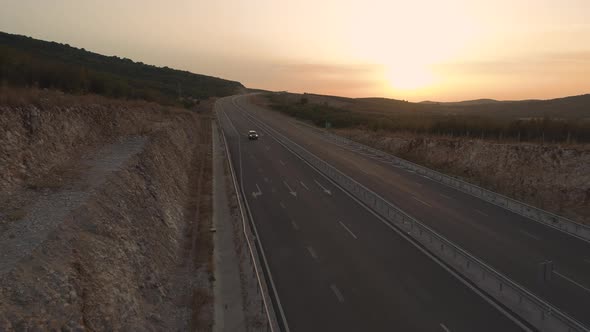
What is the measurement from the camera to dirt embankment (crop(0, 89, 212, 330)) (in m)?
9.84

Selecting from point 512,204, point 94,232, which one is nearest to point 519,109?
point 512,204

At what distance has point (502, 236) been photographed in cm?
2073

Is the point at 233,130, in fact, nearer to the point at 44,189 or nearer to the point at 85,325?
the point at 44,189

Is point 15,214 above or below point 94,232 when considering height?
above

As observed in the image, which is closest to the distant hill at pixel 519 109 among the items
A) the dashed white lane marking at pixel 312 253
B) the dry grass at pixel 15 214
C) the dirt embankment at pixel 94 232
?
the dashed white lane marking at pixel 312 253

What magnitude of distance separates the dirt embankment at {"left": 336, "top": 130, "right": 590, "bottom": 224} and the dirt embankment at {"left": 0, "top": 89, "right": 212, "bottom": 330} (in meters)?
25.0

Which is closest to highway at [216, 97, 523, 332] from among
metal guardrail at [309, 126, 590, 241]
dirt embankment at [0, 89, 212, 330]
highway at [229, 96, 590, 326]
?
highway at [229, 96, 590, 326]

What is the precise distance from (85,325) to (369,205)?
2050 cm

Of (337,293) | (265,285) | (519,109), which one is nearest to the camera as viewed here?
(337,293)

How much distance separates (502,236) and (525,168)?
15326mm

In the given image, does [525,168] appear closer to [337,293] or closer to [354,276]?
[354,276]

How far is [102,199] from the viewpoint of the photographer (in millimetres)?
15727

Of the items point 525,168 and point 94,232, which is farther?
point 525,168

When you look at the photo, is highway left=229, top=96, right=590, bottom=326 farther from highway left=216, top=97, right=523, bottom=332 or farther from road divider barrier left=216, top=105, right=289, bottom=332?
road divider barrier left=216, top=105, right=289, bottom=332
